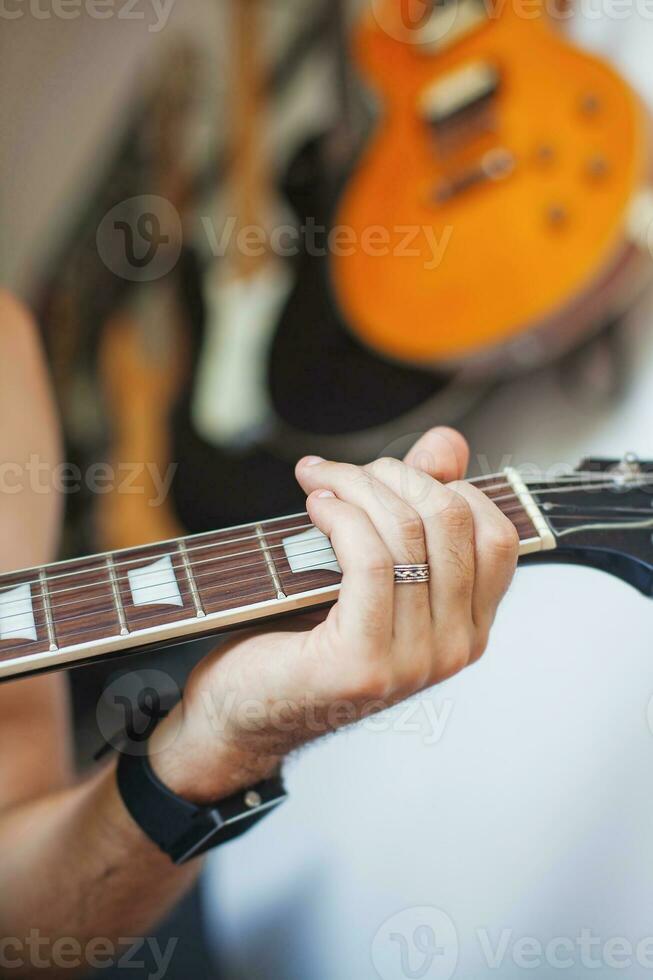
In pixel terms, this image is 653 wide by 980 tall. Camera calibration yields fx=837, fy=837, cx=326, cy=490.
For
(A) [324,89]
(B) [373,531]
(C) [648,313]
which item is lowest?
(B) [373,531]

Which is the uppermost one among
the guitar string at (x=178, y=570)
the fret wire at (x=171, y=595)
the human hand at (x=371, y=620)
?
the guitar string at (x=178, y=570)

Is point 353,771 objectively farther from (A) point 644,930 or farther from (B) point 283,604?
(B) point 283,604

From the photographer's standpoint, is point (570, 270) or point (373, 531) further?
point (570, 270)

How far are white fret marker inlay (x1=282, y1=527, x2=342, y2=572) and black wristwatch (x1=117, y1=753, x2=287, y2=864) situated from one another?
6.3 inches

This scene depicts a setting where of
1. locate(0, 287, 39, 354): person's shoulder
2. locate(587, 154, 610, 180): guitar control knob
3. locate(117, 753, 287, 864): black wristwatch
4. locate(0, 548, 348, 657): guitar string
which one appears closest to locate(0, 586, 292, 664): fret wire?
locate(0, 548, 348, 657): guitar string

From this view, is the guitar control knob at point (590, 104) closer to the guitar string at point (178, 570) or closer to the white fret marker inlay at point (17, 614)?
the guitar string at point (178, 570)

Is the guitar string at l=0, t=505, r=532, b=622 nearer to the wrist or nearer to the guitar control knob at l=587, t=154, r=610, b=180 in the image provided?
the wrist

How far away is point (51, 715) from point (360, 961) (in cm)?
35

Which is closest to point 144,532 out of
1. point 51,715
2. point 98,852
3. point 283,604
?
point 51,715

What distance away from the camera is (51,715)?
769 millimetres

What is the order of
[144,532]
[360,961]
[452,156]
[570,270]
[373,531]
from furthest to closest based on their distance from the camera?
[144,532], [452,156], [570,270], [360,961], [373,531]

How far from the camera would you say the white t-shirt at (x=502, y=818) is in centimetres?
71

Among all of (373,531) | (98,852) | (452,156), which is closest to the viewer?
(373,531)

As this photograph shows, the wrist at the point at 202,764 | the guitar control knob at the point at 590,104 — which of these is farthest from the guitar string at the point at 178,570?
the guitar control knob at the point at 590,104
